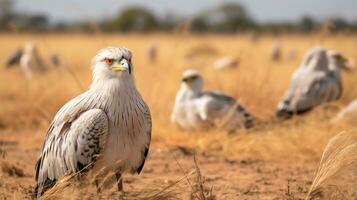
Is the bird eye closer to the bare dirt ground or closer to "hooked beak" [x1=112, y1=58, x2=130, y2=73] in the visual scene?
"hooked beak" [x1=112, y1=58, x2=130, y2=73]

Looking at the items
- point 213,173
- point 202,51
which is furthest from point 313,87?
point 202,51

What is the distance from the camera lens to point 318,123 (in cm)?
731

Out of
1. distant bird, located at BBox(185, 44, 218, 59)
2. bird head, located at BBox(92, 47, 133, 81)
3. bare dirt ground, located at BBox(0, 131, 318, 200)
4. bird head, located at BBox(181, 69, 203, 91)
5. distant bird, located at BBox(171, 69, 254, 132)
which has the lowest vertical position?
distant bird, located at BBox(185, 44, 218, 59)

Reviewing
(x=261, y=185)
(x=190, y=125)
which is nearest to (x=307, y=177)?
(x=261, y=185)

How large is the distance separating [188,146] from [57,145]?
3084 mm

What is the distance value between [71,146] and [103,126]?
1.05 ft

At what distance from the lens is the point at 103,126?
3965 millimetres

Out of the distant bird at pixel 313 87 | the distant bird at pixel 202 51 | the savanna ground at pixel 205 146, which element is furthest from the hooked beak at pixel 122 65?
the distant bird at pixel 202 51

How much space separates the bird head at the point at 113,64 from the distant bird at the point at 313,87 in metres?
4.72

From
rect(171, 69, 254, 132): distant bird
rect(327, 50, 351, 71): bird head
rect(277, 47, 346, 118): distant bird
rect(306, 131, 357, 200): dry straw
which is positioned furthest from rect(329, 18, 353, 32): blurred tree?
rect(306, 131, 357, 200): dry straw

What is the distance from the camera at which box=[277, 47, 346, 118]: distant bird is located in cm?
863

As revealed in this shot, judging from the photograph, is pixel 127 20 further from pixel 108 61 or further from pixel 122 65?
pixel 122 65

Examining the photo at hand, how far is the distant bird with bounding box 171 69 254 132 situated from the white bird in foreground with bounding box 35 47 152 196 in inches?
128

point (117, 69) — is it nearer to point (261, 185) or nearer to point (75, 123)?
point (75, 123)
